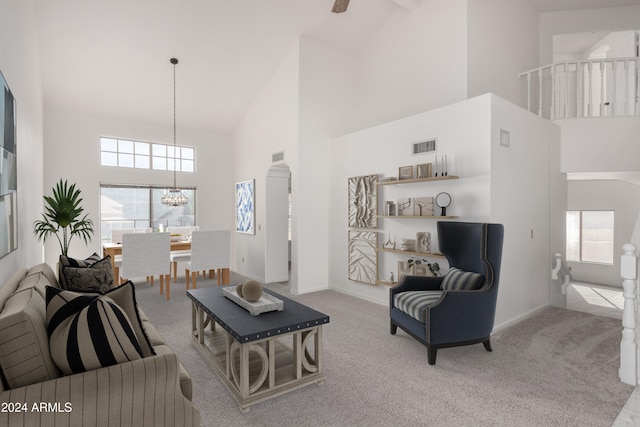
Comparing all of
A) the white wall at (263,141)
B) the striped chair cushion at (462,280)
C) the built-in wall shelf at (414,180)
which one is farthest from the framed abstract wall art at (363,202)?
the striped chair cushion at (462,280)

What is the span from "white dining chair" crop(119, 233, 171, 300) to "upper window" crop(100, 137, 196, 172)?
2118 millimetres

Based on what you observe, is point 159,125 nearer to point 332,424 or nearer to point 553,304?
point 332,424

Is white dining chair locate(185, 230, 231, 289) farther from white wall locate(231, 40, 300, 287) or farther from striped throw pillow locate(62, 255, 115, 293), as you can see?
striped throw pillow locate(62, 255, 115, 293)

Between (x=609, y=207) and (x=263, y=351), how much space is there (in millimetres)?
7216

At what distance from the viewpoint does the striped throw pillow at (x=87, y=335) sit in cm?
139

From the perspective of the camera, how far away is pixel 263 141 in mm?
6207

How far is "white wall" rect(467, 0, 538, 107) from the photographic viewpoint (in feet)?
14.8

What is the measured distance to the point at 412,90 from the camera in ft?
16.8

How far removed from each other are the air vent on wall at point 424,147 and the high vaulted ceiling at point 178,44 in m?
2.39

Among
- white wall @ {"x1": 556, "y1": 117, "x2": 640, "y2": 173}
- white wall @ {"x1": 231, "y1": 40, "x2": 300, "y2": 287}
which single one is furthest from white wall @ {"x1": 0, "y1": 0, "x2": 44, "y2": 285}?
white wall @ {"x1": 556, "y1": 117, "x2": 640, "y2": 173}

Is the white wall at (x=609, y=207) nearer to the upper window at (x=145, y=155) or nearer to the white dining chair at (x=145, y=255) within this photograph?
the white dining chair at (x=145, y=255)

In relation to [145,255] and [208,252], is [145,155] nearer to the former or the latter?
[145,255]

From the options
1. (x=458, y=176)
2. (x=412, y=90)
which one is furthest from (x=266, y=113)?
(x=458, y=176)

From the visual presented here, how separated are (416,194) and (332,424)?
9.54 ft
